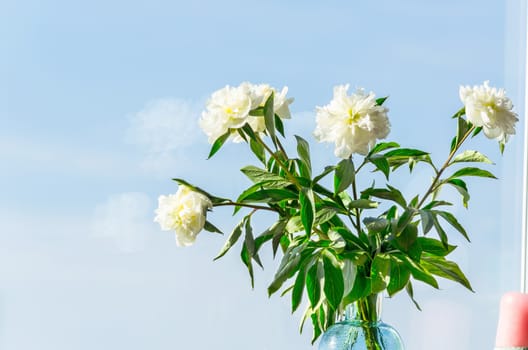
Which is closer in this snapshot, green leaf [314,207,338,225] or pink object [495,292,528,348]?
green leaf [314,207,338,225]

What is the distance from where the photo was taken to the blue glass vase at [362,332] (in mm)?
1193

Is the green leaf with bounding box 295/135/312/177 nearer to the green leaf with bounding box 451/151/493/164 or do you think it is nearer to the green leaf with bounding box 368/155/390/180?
the green leaf with bounding box 368/155/390/180

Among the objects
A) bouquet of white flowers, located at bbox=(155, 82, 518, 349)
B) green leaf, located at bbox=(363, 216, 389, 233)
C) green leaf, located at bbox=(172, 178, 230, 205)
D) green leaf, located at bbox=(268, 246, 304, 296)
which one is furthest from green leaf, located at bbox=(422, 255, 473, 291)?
green leaf, located at bbox=(172, 178, 230, 205)

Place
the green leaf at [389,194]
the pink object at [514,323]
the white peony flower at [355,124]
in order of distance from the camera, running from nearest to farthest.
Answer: the white peony flower at [355,124]
the green leaf at [389,194]
the pink object at [514,323]

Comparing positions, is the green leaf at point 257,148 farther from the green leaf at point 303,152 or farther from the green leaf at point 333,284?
the green leaf at point 333,284

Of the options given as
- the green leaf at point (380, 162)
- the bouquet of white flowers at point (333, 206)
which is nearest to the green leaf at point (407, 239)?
the bouquet of white flowers at point (333, 206)

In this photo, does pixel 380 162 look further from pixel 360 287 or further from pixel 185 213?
pixel 185 213

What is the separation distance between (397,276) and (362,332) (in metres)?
0.11

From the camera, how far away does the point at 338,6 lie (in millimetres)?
1694

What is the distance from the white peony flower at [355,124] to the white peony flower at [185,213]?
0.20m

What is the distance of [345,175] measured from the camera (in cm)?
117

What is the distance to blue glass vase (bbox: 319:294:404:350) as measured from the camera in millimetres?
1193

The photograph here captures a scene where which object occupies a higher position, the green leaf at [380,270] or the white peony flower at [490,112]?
the white peony flower at [490,112]

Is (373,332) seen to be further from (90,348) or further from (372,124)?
(90,348)
